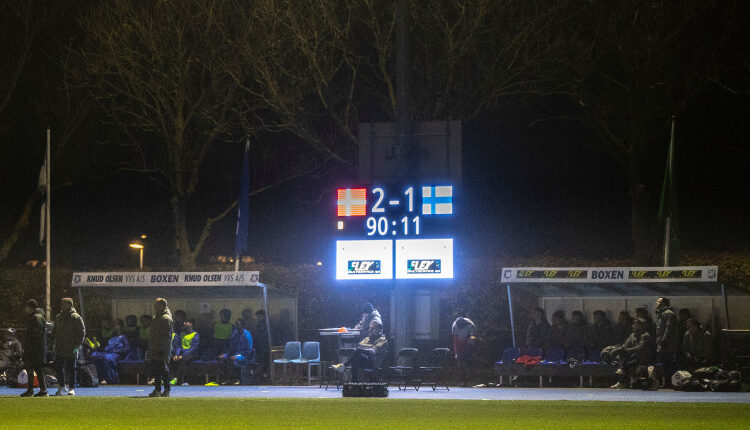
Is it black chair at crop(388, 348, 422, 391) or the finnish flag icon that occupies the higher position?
the finnish flag icon

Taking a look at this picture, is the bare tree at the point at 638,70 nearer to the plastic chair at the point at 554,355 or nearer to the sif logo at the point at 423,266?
the plastic chair at the point at 554,355

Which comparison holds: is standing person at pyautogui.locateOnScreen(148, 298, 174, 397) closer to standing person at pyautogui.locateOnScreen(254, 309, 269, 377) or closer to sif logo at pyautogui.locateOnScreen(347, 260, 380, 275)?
sif logo at pyautogui.locateOnScreen(347, 260, 380, 275)

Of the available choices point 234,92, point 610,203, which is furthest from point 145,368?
point 610,203

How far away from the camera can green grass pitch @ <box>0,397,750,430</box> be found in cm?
1311

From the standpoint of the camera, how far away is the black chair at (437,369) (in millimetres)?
21922

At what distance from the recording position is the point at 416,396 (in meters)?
19.4

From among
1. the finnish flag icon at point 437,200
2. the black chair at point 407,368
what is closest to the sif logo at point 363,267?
the finnish flag icon at point 437,200

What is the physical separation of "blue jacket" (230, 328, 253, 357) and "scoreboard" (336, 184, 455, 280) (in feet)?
7.92

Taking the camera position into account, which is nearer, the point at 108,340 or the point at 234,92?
the point at 108,340

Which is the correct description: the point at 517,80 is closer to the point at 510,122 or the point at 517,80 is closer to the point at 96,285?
the point at 510,122

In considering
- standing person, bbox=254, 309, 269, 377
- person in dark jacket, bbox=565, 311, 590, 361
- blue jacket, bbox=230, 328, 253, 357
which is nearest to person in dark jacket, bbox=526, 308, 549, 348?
person in dark jacket, bbox=565, 311, 590, 361

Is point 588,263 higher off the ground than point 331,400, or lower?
higher

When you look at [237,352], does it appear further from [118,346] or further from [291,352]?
[118,346]

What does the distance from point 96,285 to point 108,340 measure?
1.27m
